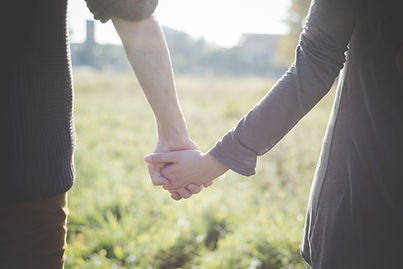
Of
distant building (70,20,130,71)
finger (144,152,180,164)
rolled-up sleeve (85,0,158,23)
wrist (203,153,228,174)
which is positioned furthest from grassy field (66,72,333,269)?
distant building (70,20,130,71)

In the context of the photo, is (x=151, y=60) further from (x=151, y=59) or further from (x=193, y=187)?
(x=193, y=187)

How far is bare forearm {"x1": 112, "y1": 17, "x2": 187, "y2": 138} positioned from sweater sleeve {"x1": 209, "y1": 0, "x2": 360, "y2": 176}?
356 millimetres

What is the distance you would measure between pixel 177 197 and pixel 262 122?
2.32 feet

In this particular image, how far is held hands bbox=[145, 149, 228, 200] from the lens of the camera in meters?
1.60

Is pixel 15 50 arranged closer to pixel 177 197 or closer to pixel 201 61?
pixel 177 197

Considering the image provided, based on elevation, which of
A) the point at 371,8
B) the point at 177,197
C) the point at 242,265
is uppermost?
the point at 371,8

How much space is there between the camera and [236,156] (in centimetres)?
139

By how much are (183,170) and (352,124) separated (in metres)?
0.75

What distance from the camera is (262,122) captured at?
135cm

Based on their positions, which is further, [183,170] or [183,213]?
[183,213]

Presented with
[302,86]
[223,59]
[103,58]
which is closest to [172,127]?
[302,86]

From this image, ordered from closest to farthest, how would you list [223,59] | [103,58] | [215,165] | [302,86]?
[302,86] < [215,165] < [103,58] < [223,59]

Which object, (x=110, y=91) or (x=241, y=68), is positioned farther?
(x=241, y=68)

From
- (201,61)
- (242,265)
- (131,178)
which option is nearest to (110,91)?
(131,178)
